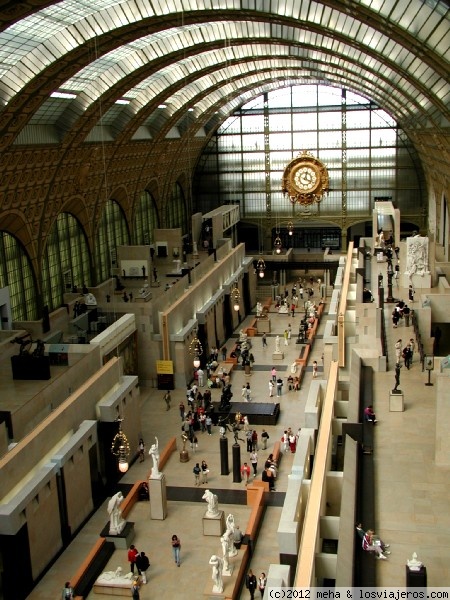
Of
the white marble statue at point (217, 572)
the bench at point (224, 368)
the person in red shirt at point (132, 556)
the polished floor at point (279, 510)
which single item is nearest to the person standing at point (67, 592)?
the polished floor at point (279, 510)

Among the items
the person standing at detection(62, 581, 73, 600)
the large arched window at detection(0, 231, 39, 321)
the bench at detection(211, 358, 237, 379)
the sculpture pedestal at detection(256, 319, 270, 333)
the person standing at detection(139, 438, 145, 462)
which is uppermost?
the large arched window at detection(0, 231, 39, 321)

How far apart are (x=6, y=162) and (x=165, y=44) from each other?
9891mm

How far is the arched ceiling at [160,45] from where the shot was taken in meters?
21.8

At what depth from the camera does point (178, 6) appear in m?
28.1

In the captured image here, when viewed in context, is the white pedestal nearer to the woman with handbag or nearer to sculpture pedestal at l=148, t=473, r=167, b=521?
the woman with handbag

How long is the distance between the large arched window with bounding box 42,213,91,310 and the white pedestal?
20584 mm

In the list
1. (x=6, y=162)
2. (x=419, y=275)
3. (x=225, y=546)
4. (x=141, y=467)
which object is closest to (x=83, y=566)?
(x=225, y=546)

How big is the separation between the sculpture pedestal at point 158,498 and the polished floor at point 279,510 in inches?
9.8

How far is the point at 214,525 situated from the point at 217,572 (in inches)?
131

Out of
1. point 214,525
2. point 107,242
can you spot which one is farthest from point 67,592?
point 107,242

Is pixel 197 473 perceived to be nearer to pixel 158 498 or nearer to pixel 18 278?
pixel 158 498

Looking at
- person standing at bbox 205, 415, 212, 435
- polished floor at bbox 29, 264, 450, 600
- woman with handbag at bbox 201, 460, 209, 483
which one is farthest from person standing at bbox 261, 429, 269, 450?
woman with handbag at bbox 201, 460, 209, 483

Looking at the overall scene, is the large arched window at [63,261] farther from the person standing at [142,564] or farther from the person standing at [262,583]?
the person standing at [262,583]

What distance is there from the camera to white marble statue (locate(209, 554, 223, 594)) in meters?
19.8
